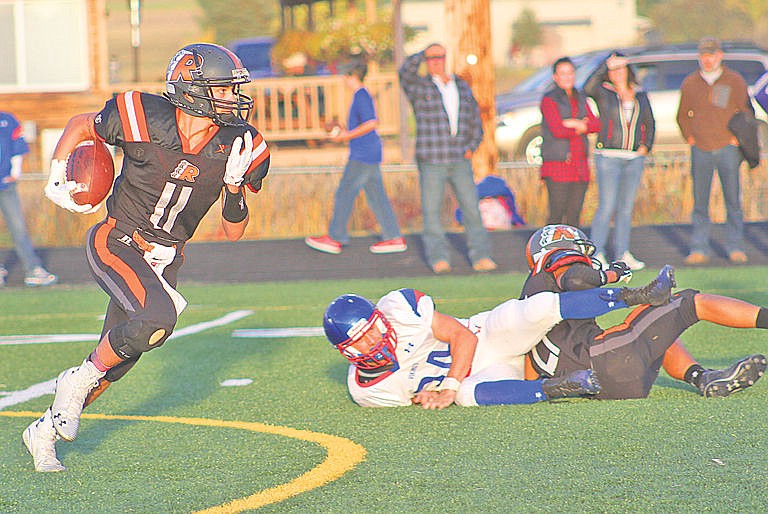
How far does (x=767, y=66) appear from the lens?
18469 mm

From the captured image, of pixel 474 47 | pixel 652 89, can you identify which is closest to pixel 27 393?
pixel 474 47

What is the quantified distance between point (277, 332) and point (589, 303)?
149 inches

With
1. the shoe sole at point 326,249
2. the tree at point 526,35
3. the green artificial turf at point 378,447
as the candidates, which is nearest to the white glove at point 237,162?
the green artificial turf at point 378,447

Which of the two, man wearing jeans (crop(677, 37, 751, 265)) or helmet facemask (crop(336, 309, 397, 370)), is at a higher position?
man wearing jeans (crop(677, 37, 751, 265))

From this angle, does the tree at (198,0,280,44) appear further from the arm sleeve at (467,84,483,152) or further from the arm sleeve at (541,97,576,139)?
the arm sleeve at (541,97,576,139)

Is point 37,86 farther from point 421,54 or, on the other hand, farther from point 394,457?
point 394,457

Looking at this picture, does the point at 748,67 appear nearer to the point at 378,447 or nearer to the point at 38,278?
the point at 38,278

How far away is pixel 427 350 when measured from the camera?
20.3 ft

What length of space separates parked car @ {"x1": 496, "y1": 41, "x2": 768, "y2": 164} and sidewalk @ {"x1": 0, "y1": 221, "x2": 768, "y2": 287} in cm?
384

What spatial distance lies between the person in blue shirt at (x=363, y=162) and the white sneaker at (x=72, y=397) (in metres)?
7.62

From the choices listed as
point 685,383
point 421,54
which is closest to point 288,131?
point 421,54

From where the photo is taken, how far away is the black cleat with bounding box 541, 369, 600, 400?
575cm

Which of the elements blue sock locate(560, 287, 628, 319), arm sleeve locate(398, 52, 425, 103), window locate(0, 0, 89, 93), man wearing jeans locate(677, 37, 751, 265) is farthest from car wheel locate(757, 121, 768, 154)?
blue sock locate(560, 287, 628, 319)

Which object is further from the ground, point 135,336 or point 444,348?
point 135,336
